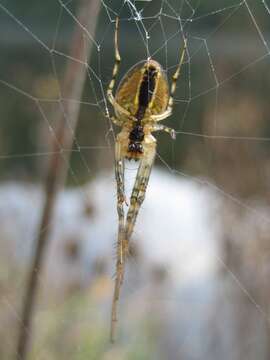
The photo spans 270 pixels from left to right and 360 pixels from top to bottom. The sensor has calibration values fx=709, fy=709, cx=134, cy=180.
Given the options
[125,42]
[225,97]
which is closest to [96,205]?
[225,97]

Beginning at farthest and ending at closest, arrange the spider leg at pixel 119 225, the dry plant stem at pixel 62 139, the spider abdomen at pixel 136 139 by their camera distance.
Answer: the dry plant stem at pixel 62 139 < the spider abdomen at pixel 136 139 < the spider leg at pixel 119 225

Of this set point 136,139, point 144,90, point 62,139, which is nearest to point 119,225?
point 136,139

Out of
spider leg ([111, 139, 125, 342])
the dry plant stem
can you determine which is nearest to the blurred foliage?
the dry plant stem

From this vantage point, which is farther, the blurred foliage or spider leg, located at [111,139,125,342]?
the blurred foliage

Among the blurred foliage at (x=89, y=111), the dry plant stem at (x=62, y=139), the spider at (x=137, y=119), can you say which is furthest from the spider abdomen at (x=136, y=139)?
the blurred foliage at (x=89, y=111)

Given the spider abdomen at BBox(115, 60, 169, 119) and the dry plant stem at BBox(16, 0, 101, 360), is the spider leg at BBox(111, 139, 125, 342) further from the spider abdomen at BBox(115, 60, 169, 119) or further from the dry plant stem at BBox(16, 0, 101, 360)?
the dry plant stem at BBox(16, 0, 101, 360)

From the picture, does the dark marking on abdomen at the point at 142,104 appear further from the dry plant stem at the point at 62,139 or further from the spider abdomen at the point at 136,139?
the dry plant stem at the point at 62,139

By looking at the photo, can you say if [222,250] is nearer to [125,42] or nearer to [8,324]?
[8,324]

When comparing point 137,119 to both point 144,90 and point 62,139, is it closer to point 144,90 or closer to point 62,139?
point 144,90
